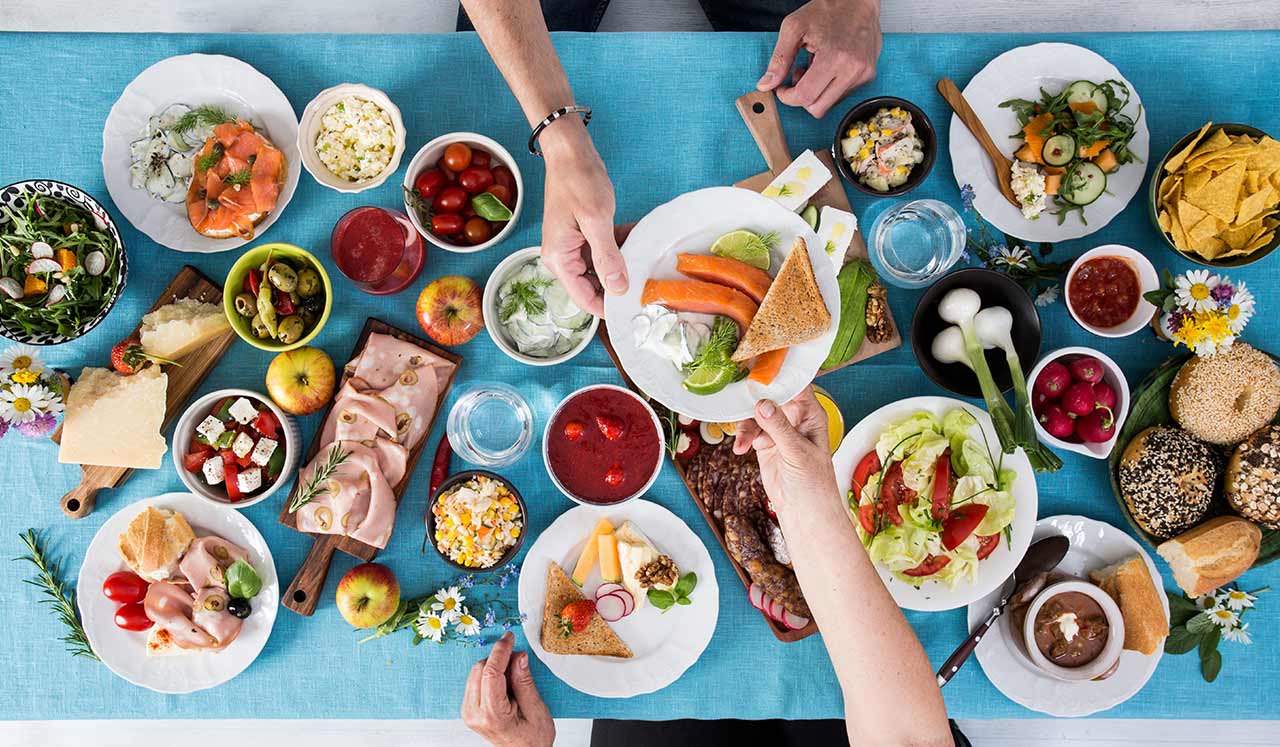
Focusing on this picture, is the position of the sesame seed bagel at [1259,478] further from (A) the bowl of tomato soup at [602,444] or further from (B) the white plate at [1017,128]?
(A) the bowl of tomato soup at [602,444]

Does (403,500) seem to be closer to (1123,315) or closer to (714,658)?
(714,658)

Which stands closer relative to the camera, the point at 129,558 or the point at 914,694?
the point at 914,694

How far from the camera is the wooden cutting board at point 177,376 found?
1590 millimetres

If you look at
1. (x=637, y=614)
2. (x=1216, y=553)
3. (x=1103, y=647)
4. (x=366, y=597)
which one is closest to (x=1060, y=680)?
(x=1103, y=647)

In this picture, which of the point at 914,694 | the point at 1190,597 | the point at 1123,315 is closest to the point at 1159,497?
the point at 1190,597

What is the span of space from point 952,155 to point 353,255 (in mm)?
1319

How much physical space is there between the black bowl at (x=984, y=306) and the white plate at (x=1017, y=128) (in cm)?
15

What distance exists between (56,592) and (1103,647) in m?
2.25

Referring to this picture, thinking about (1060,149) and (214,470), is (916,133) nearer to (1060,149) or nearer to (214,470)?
(1060,149)

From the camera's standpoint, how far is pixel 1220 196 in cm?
145

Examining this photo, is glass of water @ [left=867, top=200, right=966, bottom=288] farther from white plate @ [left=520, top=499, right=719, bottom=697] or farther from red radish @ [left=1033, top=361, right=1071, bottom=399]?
white plate @ [left=520, top=499, right=719, bottom=697]

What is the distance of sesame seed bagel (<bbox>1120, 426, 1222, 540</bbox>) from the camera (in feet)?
4.94

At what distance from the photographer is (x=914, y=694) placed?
1.38m

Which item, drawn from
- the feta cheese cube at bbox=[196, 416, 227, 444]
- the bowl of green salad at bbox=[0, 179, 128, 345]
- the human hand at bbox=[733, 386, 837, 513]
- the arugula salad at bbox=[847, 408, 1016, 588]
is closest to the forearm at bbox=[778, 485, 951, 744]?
the human hand at bbox=[733, 386, 837, 513]
